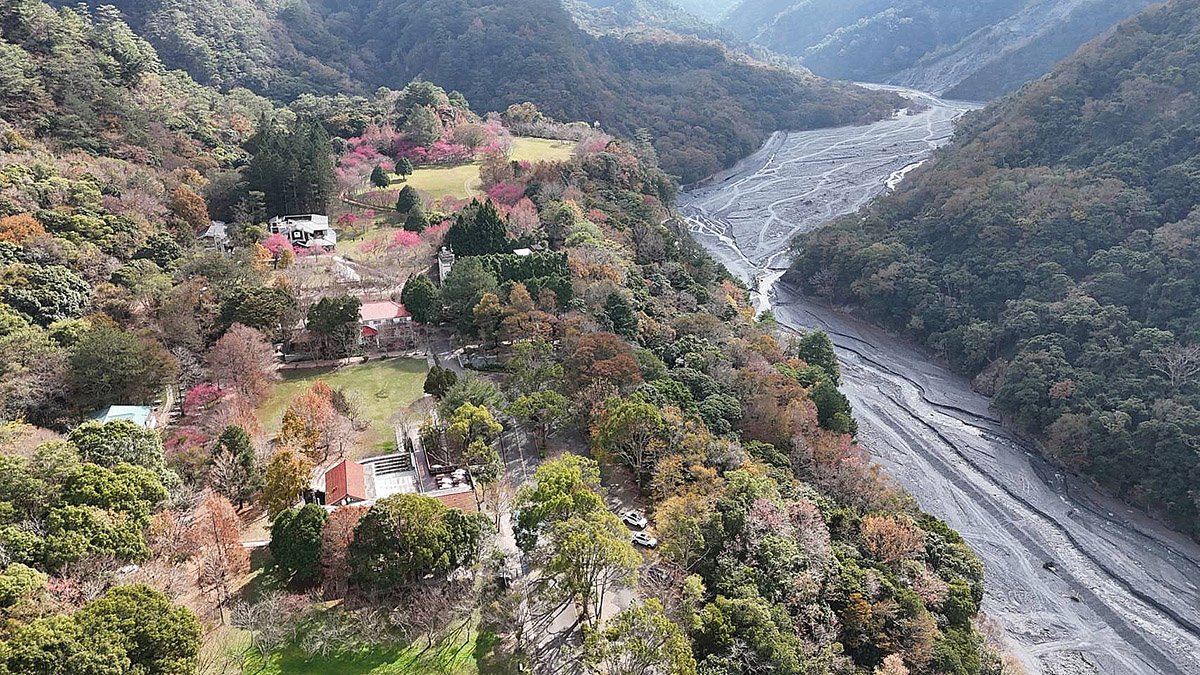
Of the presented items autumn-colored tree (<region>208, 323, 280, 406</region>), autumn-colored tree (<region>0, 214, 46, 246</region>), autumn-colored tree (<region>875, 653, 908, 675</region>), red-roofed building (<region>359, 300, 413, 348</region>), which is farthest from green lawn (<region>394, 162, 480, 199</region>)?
autumn-colored tree (<region>875, 653, 908, 675</region>)

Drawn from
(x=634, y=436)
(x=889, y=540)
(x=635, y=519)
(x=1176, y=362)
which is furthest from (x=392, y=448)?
(x=1176, y=362)

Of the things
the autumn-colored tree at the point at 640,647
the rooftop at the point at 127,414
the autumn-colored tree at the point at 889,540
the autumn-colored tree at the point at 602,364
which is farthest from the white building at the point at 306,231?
the autumn-colored tree at the point at 889,540

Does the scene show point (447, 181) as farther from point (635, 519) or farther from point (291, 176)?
point (635, 519)

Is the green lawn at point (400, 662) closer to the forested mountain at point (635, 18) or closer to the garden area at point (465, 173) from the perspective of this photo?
the garden area at point (465, 173)

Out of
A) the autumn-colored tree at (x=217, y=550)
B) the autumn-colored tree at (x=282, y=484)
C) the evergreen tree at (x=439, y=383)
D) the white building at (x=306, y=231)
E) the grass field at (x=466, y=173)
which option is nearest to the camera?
the autumn-colored tree at (x=217, y=550)

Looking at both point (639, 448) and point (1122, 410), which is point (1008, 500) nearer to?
point (1122, 410)

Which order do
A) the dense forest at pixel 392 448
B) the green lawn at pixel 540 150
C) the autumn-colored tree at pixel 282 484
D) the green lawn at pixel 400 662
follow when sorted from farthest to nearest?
the green lawn at pixel 540 150, the autumn-colored tree at pixel 282 484, the dense forest at pixel 392 448, the green lawn at pixel 400 662

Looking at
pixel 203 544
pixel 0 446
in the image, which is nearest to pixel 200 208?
pixel 0 446
